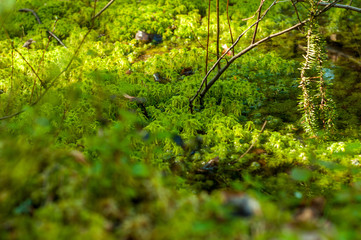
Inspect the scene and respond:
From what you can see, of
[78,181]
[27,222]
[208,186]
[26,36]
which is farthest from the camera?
[26,36]

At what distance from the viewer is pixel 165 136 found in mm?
A: 2146

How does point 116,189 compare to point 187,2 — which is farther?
point 187,2

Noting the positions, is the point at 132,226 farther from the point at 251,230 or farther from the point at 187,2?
the point at 187,2

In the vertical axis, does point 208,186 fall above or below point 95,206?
below

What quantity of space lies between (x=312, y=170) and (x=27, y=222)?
2711 mm

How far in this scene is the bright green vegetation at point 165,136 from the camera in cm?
143

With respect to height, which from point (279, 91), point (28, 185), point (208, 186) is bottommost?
point (208, 186)

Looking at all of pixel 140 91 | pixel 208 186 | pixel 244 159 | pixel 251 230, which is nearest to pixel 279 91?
pixel 244 159

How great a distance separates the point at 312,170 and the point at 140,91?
8.41 ft

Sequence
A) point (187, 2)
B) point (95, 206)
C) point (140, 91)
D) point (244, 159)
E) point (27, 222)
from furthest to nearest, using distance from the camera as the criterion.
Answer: point (187, 2)
point (140, 91)
point (244, 159)
point (95, 206)
point (27, 222)

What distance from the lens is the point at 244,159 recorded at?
3402mm

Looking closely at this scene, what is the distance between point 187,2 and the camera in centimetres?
738

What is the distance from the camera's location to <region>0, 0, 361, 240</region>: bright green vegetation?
1.43 m

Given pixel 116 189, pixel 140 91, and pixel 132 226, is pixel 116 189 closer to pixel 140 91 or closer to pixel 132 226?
pixel 132 226
